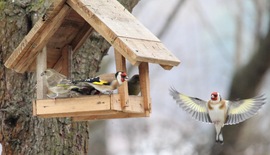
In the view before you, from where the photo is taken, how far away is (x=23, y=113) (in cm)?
550

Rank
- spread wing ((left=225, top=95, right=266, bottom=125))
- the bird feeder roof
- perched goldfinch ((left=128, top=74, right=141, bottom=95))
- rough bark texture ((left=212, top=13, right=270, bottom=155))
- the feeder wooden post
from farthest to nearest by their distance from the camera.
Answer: rough bark texture ((left=212, top=13, right=270, bottom=155))
spread wing ((left=225, top=95, right=266, bottom=125))
the feeder wooden post
perched goldfinch ((left=128, top=74, right=141, bottom=95))
the bird feeder roof

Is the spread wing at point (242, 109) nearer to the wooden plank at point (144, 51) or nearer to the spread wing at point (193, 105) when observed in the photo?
the spread wing at point (193, 105)

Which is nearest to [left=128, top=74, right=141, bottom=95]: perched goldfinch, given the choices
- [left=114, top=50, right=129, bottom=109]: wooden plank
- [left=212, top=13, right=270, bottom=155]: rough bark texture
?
[left=114, top=50, right=129, bottom=109]: wooden plank

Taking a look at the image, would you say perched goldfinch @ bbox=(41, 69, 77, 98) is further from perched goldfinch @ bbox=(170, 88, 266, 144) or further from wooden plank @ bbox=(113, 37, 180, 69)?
perched goldfinch @ bbox=(170, 88, 266, 144)

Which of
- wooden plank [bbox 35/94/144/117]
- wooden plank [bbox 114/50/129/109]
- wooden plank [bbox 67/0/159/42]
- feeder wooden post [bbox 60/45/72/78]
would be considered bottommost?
wooden plank [bbox 35/94/144/117]

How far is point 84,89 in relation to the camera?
466 cm

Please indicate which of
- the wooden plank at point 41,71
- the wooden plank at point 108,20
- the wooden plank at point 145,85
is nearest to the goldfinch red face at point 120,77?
the wooden plank at point 108,20

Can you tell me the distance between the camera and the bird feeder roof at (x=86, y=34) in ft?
15.0

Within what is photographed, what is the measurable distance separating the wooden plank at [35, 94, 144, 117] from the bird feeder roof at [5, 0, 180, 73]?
0.28 metres

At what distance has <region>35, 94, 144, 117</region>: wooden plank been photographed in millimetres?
4484

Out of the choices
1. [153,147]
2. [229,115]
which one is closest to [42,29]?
[229,115]

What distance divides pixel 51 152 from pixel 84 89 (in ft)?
3.32

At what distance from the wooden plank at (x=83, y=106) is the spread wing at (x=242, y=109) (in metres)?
1.12

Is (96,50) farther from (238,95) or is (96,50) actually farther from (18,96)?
(238,95)
